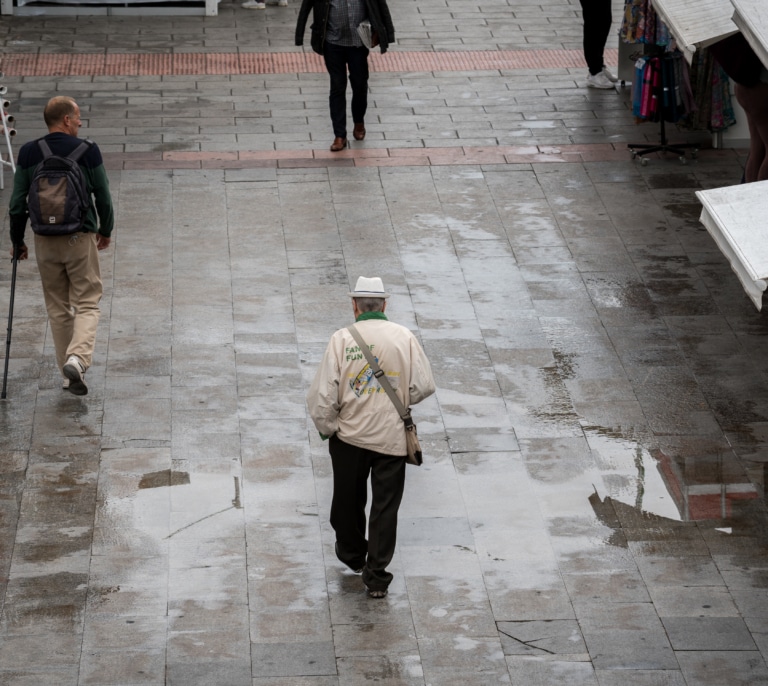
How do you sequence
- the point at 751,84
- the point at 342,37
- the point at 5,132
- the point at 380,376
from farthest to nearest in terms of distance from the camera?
the point at 342,37, the point at 5,132, the point at 751,84, the point at 380,376

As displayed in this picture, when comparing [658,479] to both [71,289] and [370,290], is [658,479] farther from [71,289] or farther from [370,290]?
[71,289]

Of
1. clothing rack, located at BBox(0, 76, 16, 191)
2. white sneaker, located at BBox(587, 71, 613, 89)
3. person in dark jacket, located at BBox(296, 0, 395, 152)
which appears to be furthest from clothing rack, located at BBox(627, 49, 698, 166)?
clothing rack, located at BBox(0, 76, 16, 191)

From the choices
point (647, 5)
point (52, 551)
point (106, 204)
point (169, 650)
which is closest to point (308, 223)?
point (106, 204)

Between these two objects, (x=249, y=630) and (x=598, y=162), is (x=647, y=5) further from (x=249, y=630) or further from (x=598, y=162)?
(x=249, y=630)

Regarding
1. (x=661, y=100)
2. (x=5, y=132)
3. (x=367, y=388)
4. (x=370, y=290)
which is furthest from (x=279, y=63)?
(x=367, y=388)

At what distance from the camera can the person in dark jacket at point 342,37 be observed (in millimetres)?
13930

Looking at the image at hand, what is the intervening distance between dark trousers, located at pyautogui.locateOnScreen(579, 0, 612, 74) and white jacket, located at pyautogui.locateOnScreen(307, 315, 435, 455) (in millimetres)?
9529

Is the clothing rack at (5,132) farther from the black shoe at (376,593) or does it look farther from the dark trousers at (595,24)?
the black shoe at (376,593)

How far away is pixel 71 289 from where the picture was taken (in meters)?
9.84

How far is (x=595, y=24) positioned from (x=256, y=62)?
4199mm

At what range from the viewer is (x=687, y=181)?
13.6m

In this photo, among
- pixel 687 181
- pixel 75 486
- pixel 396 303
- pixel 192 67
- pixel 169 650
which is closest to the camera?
pixel 169 650

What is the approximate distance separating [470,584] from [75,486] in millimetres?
2536

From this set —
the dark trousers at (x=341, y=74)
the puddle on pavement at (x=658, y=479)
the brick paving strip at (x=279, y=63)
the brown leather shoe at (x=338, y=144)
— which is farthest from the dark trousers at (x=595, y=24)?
the puddle on pavement at (x=658, y=479)
